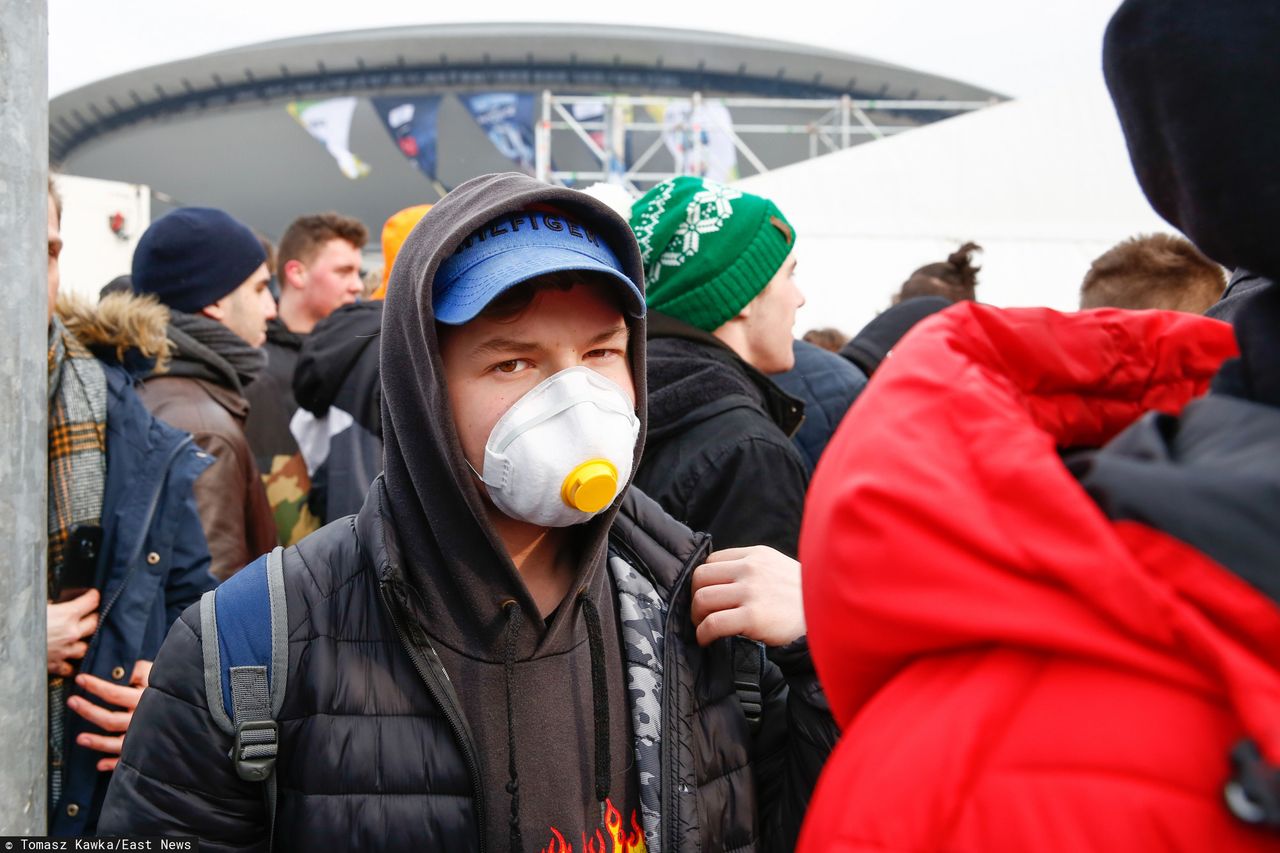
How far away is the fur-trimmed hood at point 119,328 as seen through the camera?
2.74m

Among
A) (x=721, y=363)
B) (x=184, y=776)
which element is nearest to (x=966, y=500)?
(x=184, y=776)

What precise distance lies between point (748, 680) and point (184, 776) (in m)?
0.82

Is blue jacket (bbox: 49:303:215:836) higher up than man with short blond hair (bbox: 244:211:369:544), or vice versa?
man with short blond hair (bbox: 244:211:369:544)

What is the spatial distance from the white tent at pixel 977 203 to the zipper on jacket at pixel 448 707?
23.5ft

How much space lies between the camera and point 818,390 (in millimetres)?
3764

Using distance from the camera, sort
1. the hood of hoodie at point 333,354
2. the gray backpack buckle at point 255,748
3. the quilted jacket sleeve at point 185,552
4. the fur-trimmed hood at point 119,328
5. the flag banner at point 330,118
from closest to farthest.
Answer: the gray backpack buckle at point 255,748 < the quilted jacket sleeve at point 185,552 < the fur-trimmed hood at point 119,328 < the hood of hoodie at point 333,354 < the flag banner at point 330,118

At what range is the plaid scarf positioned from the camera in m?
2.42

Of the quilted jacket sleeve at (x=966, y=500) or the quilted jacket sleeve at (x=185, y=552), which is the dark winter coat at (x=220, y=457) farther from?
the quilted jacket sleeve at (x=966, y=500)

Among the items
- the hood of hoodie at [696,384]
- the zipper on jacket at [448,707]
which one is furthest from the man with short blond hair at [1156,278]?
the zipper on jacket at [448,707]

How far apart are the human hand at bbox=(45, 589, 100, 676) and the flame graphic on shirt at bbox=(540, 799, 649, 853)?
4.80 ft

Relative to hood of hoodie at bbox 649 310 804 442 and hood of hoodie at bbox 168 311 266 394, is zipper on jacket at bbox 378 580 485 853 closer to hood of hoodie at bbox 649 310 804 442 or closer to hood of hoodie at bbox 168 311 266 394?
hood of hoodie at bbox 649 310 804 442

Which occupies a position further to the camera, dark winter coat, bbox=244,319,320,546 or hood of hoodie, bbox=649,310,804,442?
dark winter coat, bbox=244,319,320,546

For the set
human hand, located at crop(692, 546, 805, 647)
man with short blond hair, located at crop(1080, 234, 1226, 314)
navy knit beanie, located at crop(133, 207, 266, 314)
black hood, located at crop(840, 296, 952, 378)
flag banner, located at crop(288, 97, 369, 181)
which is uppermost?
flag banner, located at crop(288, 97, 369, 181)

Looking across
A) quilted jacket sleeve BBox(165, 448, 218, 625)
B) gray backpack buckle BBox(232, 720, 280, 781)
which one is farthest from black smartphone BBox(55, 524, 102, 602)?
gray backpack buckle BBox(232, 720, 280, 781)
